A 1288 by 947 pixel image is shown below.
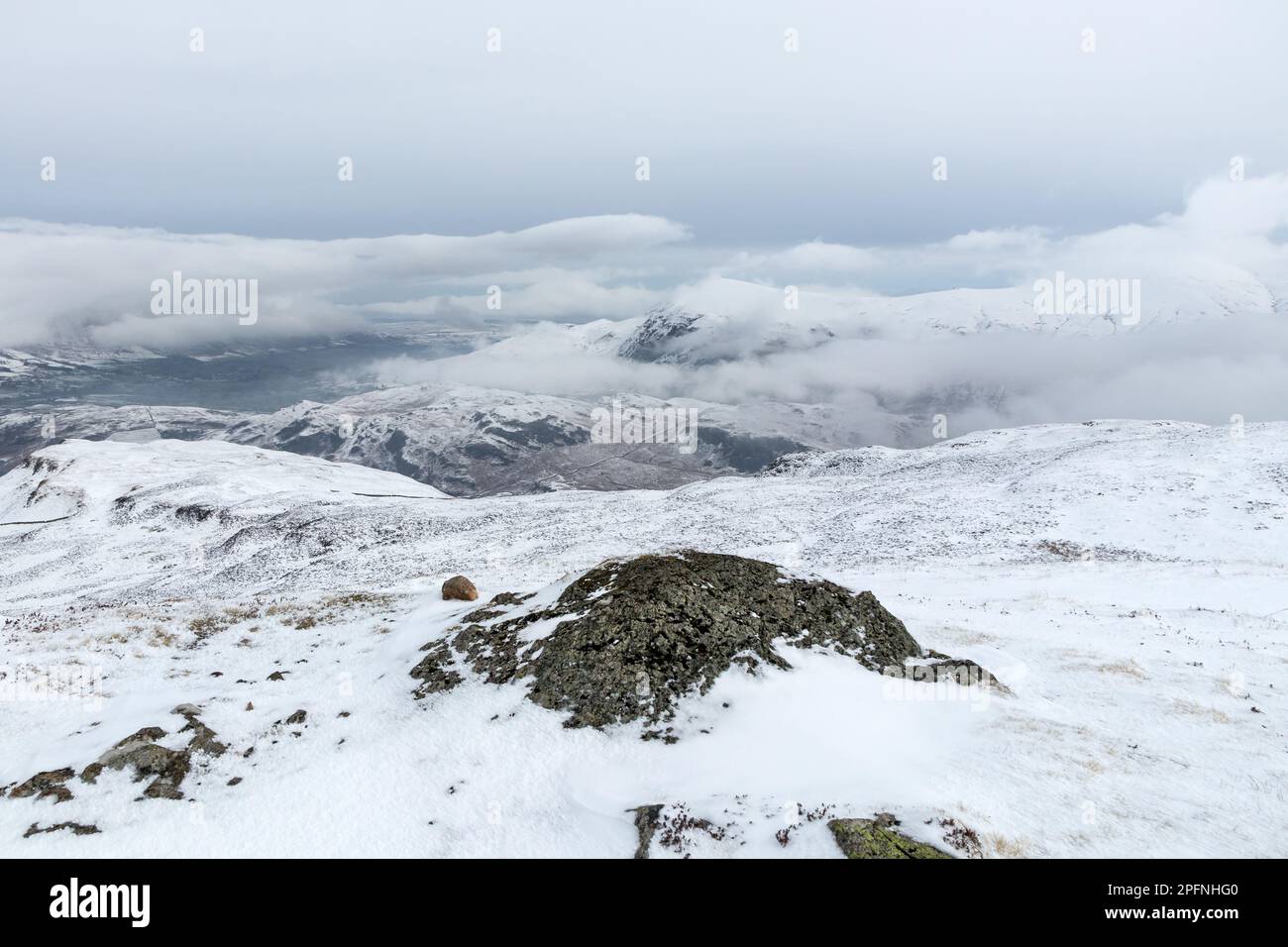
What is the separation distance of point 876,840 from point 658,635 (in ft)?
23.9

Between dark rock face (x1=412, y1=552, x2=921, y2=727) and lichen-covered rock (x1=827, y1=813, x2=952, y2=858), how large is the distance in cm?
525

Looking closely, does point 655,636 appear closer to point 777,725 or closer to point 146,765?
point 777,725

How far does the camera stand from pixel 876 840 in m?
9.38

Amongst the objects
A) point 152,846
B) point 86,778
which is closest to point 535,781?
point 152,846

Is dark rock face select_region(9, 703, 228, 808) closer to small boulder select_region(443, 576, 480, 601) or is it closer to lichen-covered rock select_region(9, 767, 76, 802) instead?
lichen-covered rock select_region(9, 767, 76, 802)

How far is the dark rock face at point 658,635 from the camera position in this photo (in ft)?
48.9

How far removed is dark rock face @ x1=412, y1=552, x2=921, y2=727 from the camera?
14898 mm

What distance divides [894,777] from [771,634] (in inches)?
213

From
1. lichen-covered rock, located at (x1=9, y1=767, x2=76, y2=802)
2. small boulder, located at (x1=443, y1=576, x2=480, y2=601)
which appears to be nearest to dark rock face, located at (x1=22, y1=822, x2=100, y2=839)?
lichen-covered rock, located at (x1=9, y1=767, x2=76, y2=802)

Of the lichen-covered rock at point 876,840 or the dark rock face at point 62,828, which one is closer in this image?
the lichen-covered rock at point 876,840

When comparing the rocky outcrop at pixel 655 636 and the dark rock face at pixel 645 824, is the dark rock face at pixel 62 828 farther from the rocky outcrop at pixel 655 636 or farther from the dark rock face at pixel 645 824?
the dark rock face at pixel 645 824

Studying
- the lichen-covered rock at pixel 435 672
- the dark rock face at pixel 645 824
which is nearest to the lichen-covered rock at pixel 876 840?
the dark rock face at pixel 645 824

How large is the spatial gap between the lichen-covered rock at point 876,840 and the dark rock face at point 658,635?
525cm
